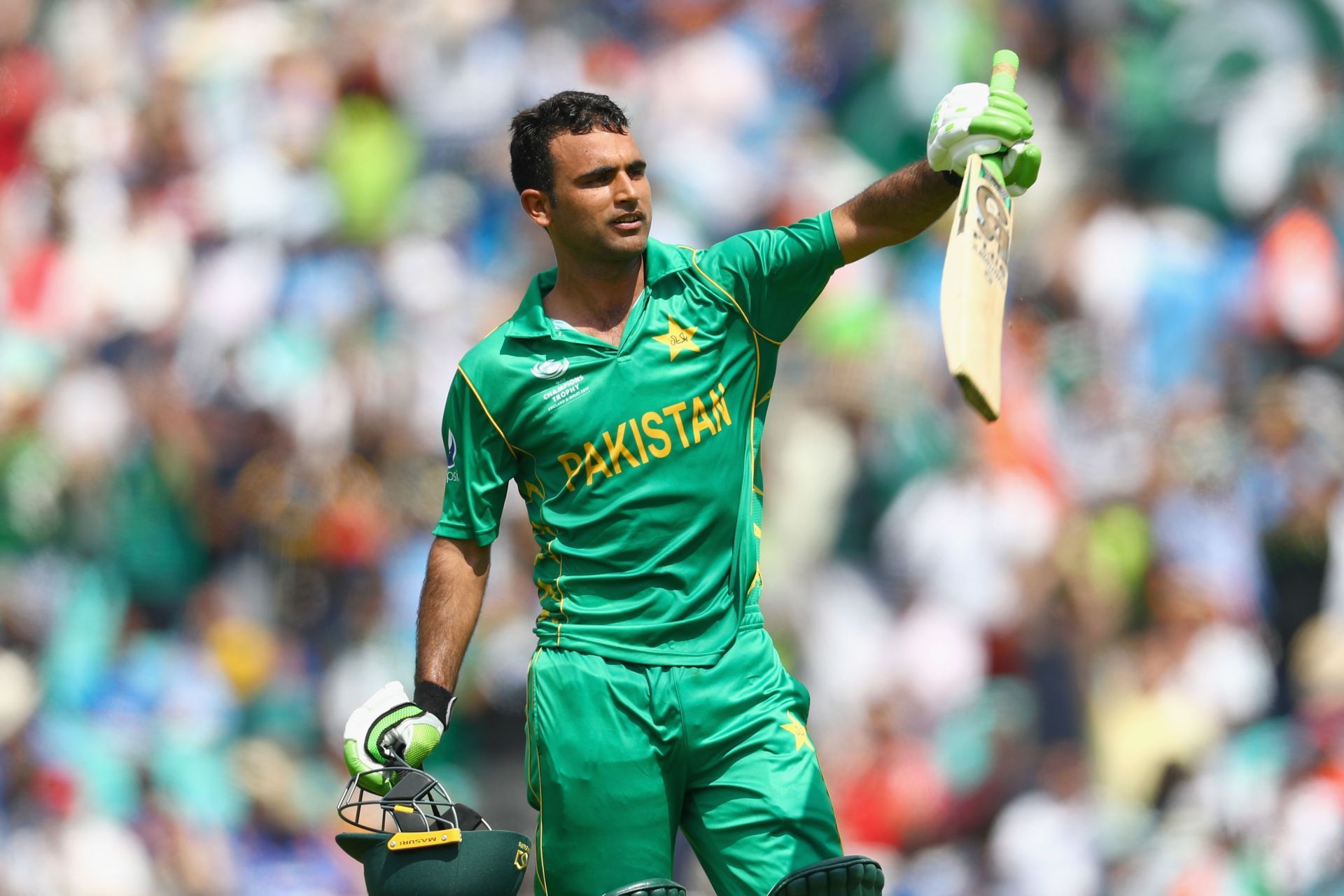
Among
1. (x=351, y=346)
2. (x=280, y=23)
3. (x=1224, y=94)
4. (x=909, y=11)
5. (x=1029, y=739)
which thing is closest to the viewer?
(x=1029, y=739)

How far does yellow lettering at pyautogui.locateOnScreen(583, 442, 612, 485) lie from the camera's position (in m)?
3.83

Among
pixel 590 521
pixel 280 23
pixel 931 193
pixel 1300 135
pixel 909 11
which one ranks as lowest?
pixel 590 521

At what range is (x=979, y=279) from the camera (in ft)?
11.3

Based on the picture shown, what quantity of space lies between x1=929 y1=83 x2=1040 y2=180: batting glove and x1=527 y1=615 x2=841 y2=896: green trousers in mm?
1163

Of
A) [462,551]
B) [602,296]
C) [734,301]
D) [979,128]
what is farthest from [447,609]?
[979,128]

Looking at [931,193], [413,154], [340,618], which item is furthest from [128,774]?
[931,193]

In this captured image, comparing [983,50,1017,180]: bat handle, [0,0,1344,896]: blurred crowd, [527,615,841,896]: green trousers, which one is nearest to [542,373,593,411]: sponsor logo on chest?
[527,615,841,896]: green trousers

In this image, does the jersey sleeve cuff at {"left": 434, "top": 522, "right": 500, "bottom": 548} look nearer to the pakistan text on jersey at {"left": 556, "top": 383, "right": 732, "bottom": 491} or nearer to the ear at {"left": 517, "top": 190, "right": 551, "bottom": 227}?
the pakistan text on jersey at {"left": 556, "top": 383, "right": 732, "bottom": 491}

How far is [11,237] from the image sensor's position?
9.48 meters

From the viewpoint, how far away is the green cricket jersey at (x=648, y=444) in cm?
379

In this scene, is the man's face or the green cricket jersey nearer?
the green cricket jersey

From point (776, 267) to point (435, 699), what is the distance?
123 cm

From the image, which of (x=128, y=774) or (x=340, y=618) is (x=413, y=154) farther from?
(x=128, y=774)

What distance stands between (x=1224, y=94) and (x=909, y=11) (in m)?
1.39
